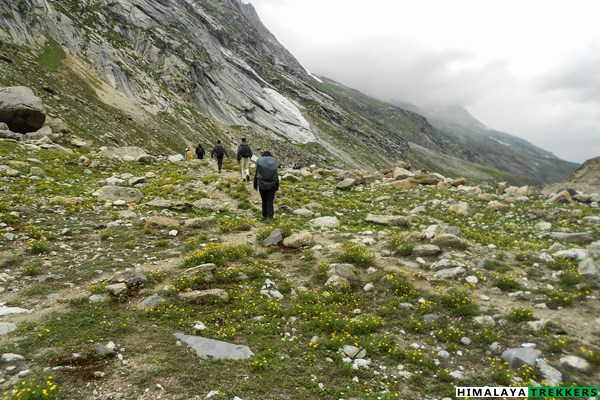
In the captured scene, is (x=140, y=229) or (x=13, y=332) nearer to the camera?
(x=13, y=332)

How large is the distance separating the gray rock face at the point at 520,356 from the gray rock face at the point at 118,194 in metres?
17.1

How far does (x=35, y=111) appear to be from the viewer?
31.8m

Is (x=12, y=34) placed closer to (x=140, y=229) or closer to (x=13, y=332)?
(x=140, y=229)

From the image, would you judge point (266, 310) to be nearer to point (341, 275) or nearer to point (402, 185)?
point (341, 275)

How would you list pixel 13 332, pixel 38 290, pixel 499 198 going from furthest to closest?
pixel 499 198 < pixel 38 290 < pixel 13 332

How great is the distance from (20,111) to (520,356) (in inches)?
1563

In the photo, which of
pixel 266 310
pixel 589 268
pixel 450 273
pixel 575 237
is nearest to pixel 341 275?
pixel 266 310

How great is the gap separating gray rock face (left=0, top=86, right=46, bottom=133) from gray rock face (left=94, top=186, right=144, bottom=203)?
20857 mm

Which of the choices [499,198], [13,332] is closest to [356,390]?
[13,332]

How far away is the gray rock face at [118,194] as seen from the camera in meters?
17.8

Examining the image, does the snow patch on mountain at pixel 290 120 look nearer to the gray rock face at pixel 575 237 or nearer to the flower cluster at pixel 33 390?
the gray rock face at pixel 575 237

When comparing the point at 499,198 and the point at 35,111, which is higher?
the point at 499,198

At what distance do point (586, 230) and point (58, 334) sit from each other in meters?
20.0

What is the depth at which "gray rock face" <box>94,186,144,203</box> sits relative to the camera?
1775cm
